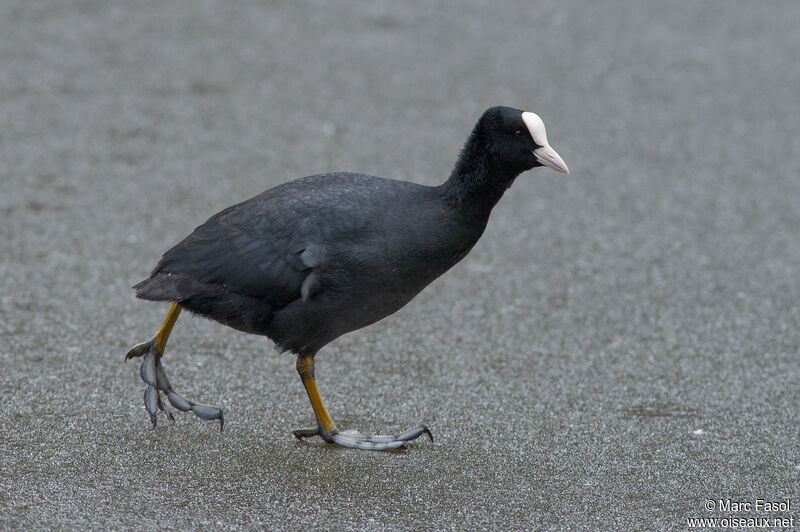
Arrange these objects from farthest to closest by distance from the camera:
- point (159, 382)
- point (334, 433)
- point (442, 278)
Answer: point (442, 278), point (159, 382), point (334, 433)

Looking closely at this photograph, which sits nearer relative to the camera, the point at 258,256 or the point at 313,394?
the point at 258,256

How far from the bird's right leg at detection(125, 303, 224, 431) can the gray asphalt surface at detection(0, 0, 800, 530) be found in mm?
97

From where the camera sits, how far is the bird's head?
3.14m

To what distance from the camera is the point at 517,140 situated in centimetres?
316

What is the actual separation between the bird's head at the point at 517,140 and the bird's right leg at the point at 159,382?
122 cm

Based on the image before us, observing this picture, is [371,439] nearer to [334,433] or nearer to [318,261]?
[334,433]

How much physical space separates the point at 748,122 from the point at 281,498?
400 cm

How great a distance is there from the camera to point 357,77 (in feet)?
19.8

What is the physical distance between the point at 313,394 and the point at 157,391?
53 cm

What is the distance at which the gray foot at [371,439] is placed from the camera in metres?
3.24

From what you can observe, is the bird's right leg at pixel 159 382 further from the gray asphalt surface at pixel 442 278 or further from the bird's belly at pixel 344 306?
the bird's belly at pixel 344 306

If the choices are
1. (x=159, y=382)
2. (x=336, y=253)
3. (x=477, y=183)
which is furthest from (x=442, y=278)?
(x=159, y=382)

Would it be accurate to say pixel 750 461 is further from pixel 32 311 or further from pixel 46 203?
pixel 46 203

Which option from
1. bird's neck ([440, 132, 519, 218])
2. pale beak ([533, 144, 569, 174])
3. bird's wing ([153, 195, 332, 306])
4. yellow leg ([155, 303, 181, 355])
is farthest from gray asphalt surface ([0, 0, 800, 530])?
pale beak ([533, 144, 569, 174])
